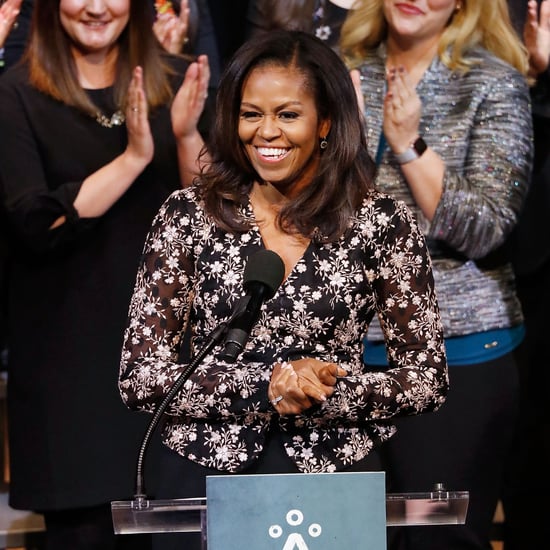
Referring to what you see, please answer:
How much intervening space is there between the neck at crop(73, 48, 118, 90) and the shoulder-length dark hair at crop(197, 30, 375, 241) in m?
0.88

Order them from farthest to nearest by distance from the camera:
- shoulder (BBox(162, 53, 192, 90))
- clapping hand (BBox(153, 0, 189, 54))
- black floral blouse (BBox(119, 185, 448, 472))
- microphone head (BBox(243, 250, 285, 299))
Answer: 1. clapping hand (BBox(153, 0, 189, 54))
2. shoulder (BBox(162, 53, 192, 90))
3. black floral blouse (BBox(119, 185, 448, 472))
4. microphone head (BBox(243, 250, 285, 299))

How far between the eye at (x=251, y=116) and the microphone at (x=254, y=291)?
0.39 meters

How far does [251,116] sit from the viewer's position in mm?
2227

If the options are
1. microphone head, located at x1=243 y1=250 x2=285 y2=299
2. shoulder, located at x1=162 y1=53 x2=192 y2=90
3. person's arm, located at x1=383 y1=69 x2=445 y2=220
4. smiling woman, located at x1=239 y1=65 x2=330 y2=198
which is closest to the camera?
microphone head, located at x1=243 y1=250 x2=285 y2=299

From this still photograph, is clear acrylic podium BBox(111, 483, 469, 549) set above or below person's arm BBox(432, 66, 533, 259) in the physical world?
below

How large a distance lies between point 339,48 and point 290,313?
120cm

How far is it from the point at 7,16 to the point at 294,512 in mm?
1752

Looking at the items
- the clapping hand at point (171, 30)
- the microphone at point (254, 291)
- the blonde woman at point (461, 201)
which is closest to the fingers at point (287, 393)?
the microphone at point (254, 291)

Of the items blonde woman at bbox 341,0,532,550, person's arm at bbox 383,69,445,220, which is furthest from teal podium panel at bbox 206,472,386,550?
person's arm at bbox 383,69,445,220

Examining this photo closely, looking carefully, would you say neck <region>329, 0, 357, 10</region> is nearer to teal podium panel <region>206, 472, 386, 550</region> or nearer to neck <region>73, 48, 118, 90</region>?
neck <region>73, 48, 118, 90</region>

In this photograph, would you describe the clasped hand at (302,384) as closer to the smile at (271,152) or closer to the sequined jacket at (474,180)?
the smile at (271,152)

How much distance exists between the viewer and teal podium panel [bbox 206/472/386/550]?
1.71m

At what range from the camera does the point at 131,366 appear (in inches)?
84.9

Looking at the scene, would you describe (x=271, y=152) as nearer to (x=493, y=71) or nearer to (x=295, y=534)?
(x=295, y=534)
